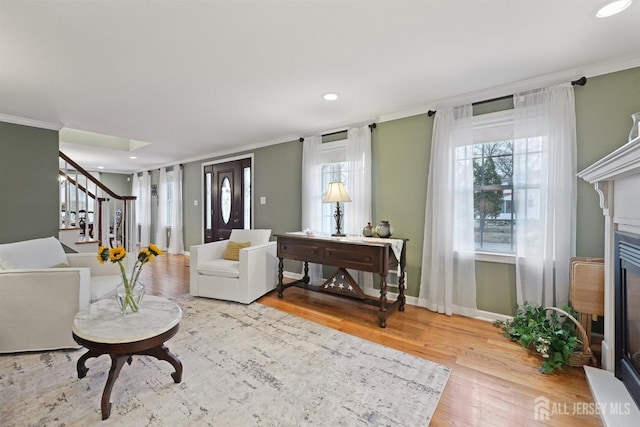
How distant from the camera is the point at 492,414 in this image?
1.55 m

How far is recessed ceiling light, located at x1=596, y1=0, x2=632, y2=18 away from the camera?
150 centimetres

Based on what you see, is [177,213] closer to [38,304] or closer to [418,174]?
[38,304]

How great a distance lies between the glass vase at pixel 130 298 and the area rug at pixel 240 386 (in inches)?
18.4

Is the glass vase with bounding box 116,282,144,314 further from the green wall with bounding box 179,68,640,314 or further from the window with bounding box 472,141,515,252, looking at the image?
the window with bounding box 472,141,515,252

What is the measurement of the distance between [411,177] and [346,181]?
886 mm

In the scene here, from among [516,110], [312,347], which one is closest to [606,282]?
[516,110]

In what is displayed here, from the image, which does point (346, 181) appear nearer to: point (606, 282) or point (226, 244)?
point (226, 244)

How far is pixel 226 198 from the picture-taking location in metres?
5.44

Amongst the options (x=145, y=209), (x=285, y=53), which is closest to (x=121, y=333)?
(x=285, y=53)

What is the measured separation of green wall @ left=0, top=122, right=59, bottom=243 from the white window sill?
5.30 metres

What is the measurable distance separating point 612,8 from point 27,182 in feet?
18.9

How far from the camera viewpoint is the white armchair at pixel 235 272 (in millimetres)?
3215

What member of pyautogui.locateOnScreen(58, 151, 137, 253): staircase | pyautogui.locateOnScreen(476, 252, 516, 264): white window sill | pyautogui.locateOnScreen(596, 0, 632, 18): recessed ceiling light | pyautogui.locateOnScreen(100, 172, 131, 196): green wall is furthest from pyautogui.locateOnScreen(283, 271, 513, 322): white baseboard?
pyautogui.locateOnScreen(100, 172, 131, 196): green wall

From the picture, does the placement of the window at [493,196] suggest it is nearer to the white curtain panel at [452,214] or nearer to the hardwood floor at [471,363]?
the white curtain panel at [452,214]
